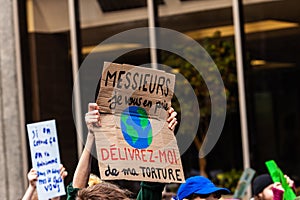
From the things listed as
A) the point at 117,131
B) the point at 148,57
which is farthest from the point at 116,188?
the point at 148,57

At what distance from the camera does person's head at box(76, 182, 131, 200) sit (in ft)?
13.5

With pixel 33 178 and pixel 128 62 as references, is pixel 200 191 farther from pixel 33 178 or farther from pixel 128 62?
pixel 128 62

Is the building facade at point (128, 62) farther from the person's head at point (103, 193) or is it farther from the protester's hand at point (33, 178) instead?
the person's head at point (103, 193)

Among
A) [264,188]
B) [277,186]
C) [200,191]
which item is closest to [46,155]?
[200,191]

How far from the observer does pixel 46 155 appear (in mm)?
6164

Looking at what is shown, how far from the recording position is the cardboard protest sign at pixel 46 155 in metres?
6.05

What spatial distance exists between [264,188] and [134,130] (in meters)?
2.71

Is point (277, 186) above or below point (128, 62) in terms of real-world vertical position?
below

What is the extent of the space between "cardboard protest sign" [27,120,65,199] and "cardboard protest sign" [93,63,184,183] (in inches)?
68.7

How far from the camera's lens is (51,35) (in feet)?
38.7

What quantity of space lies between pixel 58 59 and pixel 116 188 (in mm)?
7594

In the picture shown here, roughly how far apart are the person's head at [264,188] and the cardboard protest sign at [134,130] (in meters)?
2.51

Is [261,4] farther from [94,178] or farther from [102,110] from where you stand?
[102,110]

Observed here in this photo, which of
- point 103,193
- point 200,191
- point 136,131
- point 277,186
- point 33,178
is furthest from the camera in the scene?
point 277,186
